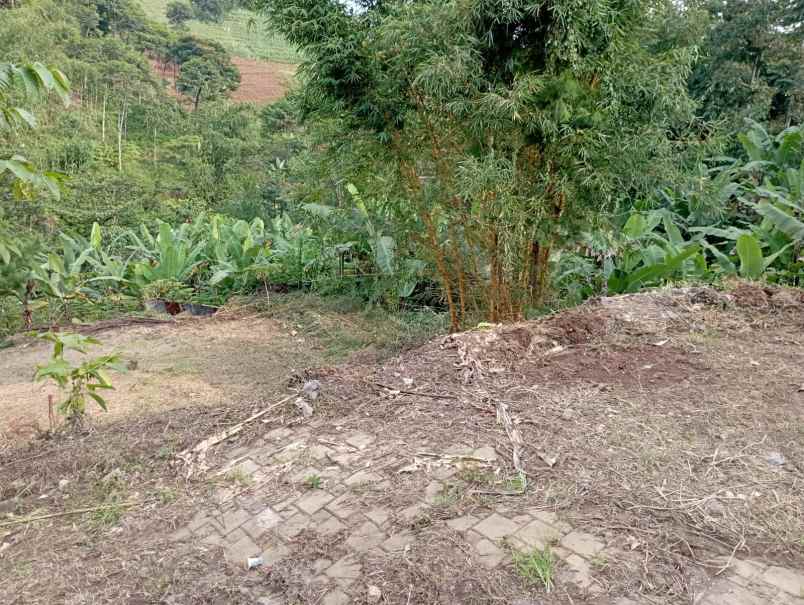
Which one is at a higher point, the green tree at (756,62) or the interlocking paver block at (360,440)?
the green tree at (756,62)

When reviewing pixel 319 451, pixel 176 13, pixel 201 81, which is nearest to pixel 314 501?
pixel 319 451

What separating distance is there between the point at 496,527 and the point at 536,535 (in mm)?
131

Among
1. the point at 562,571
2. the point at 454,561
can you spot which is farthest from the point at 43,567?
the point at 562,571

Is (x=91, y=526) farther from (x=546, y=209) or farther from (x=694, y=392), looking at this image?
(x=546, y=209)

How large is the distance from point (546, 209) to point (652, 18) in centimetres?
152

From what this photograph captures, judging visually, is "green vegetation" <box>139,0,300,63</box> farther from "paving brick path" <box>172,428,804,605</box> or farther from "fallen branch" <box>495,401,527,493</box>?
"paving brick path" <box>172,428,804,605</box>

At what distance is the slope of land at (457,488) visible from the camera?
1.84m

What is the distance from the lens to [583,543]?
1.93 m

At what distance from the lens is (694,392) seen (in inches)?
119

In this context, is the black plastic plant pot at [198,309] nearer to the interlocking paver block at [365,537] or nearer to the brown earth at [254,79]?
the interlocking paver block at [365,537]

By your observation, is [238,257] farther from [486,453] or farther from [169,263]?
[486,453]

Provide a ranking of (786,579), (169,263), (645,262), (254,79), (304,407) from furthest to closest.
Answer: (254,79) → (169,263) → (645,262) → (304,407) → (786,579)

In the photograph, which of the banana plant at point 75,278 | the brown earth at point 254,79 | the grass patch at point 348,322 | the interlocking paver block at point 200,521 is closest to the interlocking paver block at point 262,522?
the interlocking paver block at point 200,521

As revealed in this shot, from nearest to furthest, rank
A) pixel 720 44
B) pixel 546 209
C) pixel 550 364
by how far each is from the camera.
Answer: pixel 550 364 → pixel 546 209 → pixel 720 44
